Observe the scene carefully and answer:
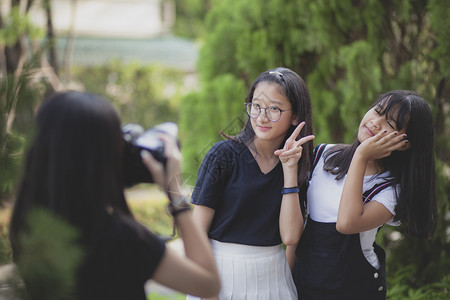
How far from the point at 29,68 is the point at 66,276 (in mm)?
523

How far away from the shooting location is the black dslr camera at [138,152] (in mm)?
1322

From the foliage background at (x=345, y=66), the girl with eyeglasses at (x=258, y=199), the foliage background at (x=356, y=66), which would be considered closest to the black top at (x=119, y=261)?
the girl with eyeglasses at (x=258, y=199)

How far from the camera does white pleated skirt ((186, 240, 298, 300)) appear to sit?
75.2 inches

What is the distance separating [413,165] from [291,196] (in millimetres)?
498

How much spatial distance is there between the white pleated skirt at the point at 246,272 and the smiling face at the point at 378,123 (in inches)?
22.9

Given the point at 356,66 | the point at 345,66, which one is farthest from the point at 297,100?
the point at 345,66

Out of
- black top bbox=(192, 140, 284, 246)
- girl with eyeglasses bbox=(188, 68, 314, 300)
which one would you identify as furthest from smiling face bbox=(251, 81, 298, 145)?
black top bbox=(192, 140, 284, 246)

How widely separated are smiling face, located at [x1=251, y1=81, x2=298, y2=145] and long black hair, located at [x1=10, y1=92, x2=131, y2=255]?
81 centimetres

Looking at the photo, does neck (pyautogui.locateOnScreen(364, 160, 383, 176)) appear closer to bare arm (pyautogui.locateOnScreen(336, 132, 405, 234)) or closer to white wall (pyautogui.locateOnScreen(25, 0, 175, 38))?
bare arm (pyautogui.locateOnScreen(336, 132, 405, 234))

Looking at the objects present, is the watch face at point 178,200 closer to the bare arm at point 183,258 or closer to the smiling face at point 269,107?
the bare arm at point 183,258

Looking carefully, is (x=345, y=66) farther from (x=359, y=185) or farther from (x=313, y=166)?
(x=359, y=185)

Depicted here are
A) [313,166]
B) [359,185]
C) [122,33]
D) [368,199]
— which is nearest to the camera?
[359,185]

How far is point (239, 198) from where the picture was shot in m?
1.90

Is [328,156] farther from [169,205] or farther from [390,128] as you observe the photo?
[169,205]
